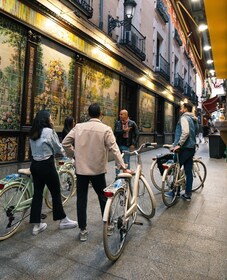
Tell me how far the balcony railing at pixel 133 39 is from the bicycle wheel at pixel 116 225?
905cm

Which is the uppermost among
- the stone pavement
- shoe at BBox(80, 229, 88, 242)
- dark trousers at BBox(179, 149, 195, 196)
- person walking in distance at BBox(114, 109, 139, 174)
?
person walking in distance at BBox(114, 109, 139, 174)

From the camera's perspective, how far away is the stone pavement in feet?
8.49

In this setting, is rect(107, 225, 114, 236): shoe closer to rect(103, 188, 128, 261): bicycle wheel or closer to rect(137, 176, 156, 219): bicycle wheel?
rect(103, 188, 128, 261): bicycle wheel

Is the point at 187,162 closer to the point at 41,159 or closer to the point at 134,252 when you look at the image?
the point at 134,252

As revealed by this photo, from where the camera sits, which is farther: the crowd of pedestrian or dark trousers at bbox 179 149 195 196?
dark trousers at bbox 179 149 195 196

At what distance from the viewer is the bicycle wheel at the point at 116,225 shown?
280 cm

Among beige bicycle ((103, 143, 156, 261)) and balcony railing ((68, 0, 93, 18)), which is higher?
balcony railing ((68, 0, 93, 18))

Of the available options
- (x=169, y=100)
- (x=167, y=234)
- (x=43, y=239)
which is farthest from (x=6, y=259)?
(x=169, y=100)

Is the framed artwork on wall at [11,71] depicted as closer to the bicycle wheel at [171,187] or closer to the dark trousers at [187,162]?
the bicycle wheel at [171,187]

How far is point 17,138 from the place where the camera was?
6.37m

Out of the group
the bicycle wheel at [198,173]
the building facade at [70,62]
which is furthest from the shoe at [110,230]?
the bicycle wheel at [198,173]

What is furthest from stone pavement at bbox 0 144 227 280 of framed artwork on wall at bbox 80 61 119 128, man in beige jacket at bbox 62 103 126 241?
framed artwork on wall at bbox 80 61 119 128

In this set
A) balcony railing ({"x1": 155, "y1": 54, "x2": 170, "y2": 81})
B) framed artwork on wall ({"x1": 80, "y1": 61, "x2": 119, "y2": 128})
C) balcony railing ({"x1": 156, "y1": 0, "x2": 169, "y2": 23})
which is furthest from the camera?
balcony railing ({"x1": 155, "y1": 54, "x2": 170, "y2": 81})

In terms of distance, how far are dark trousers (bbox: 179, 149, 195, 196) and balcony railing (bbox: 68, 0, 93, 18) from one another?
5979 millimetres
